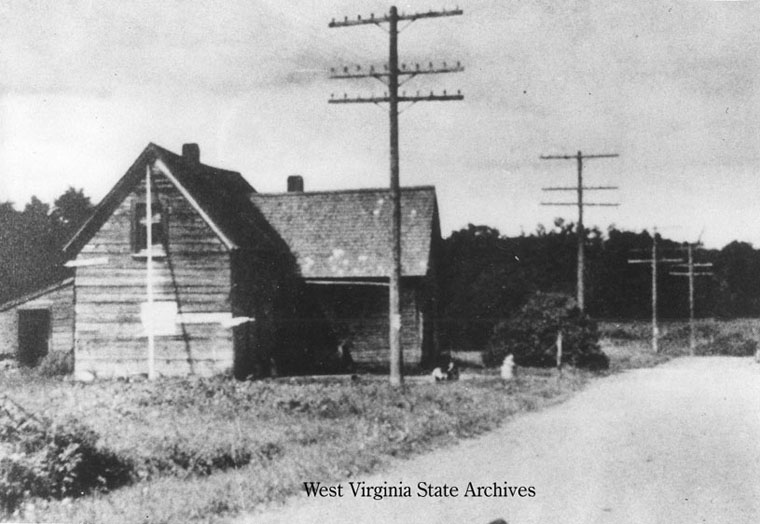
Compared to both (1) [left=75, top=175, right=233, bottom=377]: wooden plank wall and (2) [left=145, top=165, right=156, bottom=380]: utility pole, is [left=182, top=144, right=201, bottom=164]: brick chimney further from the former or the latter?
(2) [left=145, top=165, right=156, bottom=380]: utility pole

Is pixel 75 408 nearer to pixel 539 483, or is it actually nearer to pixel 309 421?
pixel 309 421

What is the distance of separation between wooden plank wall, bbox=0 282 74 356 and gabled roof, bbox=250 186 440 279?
26.9 ft

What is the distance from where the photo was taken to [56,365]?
89.7 feet

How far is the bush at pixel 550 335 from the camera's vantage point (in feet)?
95.8

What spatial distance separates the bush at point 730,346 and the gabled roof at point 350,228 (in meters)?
25.1

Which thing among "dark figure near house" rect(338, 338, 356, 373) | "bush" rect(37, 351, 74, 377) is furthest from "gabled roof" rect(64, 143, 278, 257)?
"bush" rect(37, 351, 74, 377)

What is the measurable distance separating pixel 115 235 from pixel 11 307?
33.4ft

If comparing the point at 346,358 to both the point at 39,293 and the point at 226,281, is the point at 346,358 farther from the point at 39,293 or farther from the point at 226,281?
the point at 39,293

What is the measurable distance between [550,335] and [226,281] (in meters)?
12.7

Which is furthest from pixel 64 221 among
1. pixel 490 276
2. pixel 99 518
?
pixel 99 518

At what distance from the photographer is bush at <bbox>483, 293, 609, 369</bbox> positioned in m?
29.2

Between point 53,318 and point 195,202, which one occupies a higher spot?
point 195,202

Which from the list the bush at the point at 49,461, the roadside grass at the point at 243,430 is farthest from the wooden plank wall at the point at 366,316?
the bush at the point at 49,461

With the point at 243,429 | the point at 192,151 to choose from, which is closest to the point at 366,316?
the point at 192,151
